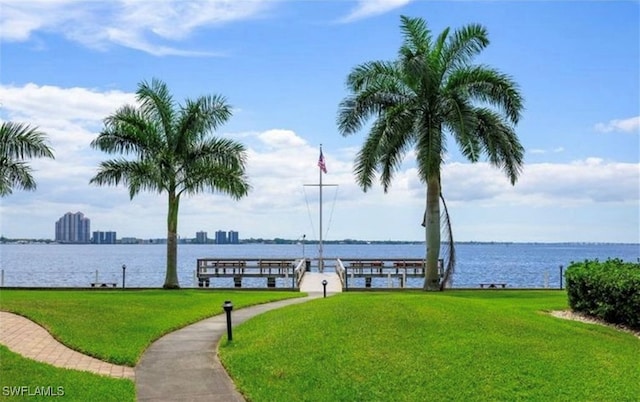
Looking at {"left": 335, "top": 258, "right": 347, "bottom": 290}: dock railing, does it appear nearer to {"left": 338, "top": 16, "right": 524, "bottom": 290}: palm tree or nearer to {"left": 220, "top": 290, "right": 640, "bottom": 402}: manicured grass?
{"left": 338, "top": 16, "right": 524, "bottom": 290}: palm tree

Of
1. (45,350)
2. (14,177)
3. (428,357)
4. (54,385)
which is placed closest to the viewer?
(54,385)

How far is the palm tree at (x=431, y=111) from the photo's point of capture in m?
25.2

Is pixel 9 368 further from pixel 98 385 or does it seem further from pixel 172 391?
pixel 172 391

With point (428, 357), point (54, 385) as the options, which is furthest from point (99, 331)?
point (428, 357)

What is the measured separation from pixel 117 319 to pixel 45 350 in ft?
11.9

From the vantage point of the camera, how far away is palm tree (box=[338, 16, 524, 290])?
2517 centimetres

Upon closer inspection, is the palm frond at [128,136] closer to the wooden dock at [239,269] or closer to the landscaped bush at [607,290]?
the wooden dock at [239,269]

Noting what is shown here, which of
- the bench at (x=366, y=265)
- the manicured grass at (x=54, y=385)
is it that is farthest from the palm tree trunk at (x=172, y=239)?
the manicured grass at (x=54, y=385)

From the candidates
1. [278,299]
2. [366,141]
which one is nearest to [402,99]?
[366,141]

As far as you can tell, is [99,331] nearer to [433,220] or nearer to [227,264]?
[433,220]

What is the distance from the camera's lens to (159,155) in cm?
2669

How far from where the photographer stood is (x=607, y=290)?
15727 mm

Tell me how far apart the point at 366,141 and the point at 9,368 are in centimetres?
1865

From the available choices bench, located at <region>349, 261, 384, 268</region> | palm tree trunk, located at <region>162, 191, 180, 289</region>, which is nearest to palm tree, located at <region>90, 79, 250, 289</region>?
palm tree trunk, located at <region>162, 191, 180, 289</region>
